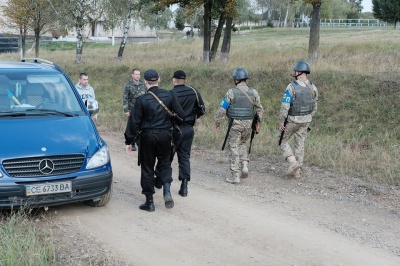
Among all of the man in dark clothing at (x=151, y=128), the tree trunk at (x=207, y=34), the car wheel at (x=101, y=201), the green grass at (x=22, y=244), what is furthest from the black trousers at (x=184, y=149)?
the tree trunk at (x=207, y=34)

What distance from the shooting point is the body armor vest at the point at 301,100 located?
29.5ft

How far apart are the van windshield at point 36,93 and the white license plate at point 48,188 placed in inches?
51.3

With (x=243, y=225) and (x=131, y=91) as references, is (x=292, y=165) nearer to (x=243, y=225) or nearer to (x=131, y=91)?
(x=243, y=225)

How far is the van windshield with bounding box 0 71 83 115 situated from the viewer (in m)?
7.25

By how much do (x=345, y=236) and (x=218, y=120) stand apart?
3.21 m

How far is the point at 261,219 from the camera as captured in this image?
22.5 feet

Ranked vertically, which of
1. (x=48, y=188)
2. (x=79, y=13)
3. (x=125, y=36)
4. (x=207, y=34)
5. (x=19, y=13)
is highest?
(x=79, y=13)

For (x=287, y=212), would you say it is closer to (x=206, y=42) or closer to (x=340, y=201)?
(x=340, y=201)

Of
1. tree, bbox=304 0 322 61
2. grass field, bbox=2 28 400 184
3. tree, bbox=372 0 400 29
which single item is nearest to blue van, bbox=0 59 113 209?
grass field, bbox=2 28 400 184

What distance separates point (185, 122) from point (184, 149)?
0.41 metres

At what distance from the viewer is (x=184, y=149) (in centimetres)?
809

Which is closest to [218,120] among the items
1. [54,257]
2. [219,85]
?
[54,257]

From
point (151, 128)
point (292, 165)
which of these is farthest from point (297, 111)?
point (151, 128)

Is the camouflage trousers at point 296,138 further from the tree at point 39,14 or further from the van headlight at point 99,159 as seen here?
the tree at point 39,14
